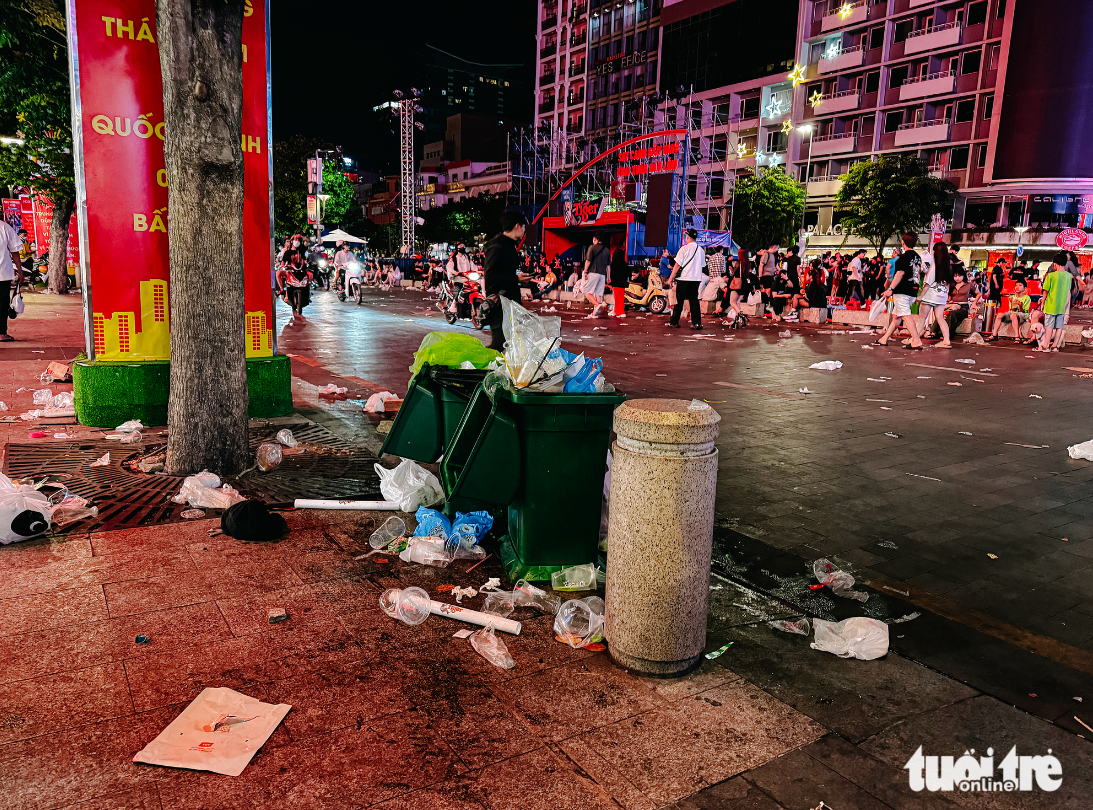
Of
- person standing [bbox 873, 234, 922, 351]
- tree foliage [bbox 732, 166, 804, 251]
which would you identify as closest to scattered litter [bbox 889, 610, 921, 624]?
person standing [bbox 873, 234, 922, 351]

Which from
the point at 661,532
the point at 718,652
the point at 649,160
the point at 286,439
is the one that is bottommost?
the point at 718,652

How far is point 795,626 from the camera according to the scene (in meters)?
3.38

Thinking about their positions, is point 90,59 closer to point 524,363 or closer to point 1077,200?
point 524,363

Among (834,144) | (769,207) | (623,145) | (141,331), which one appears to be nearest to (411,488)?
(141,331)

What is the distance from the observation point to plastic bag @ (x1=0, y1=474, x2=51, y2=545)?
3893 millimetres

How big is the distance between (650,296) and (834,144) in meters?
39.6

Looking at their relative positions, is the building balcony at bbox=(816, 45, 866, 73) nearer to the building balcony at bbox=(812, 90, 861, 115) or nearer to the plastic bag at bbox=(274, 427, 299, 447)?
the building balcony at bbox=(812, 90, 861, 115)

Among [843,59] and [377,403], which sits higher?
[843,59]

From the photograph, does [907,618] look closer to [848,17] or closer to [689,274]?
[689,274]

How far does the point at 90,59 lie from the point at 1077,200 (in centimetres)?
5292

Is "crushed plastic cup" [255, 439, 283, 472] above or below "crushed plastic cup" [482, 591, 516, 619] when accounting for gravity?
above

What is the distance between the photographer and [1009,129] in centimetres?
4516

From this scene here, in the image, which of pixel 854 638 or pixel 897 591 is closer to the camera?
pixel 854 638

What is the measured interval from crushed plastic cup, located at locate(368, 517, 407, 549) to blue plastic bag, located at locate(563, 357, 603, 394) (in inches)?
53.4
